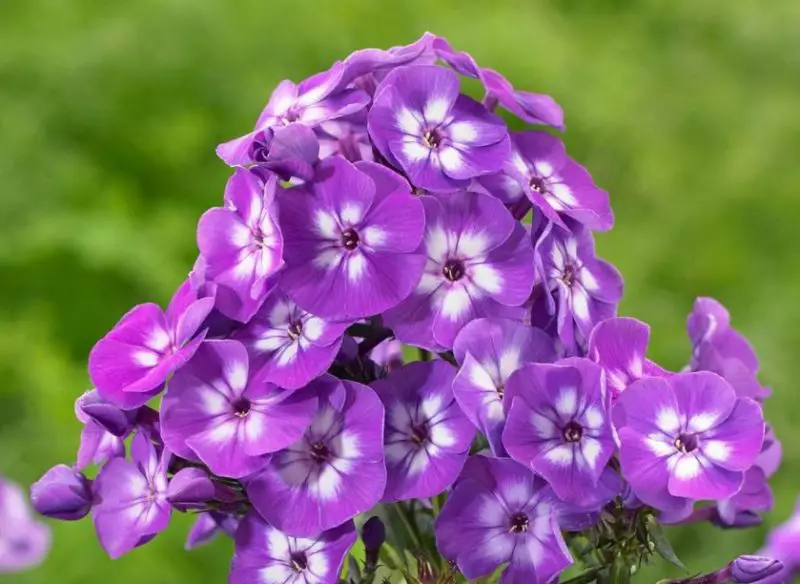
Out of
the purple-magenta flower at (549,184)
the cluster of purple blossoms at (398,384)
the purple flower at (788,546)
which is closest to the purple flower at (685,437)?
the cluster of purple blossoms at (398,384)

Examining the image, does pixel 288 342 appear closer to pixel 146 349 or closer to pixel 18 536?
pixel 146 349

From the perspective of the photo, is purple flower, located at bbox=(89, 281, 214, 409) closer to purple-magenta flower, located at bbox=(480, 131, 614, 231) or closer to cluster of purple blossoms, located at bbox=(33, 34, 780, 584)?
cluster of purple blossoms, located at bbox=(33, 34, 780, 584)

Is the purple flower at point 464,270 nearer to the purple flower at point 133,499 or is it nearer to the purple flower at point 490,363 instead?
the purple flower at point 490,363

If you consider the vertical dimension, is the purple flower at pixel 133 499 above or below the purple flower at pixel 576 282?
below

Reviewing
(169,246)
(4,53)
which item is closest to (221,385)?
(169,246)

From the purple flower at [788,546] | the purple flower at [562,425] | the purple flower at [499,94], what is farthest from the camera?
the purple flower at [788,546]

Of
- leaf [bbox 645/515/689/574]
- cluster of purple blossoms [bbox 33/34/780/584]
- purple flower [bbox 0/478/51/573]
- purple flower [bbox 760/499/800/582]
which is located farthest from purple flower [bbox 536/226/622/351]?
purple flower [bbox 0/478/51/573]

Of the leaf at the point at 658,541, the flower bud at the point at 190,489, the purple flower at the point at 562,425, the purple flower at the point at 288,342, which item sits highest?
the purple flower at the point at 288,342
